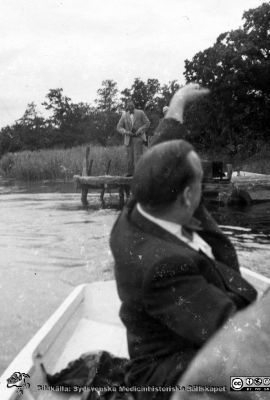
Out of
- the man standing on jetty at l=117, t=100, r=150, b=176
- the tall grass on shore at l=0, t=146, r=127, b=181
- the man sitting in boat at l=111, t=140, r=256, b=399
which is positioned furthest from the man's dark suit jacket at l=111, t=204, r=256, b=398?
the tall grass on shore at l=0, t=146, r=127, b=181

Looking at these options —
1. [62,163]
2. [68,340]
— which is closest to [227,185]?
[68,340]

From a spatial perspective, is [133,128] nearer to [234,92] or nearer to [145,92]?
[234,92]

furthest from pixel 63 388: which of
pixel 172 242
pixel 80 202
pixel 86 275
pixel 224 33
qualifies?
pixel 224 33

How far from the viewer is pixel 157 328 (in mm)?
1469

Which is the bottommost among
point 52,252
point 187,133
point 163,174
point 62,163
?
point 52,252

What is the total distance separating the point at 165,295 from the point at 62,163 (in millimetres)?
21126

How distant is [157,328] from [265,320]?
361 millimetres

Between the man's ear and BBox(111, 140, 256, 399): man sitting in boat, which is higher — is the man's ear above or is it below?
above

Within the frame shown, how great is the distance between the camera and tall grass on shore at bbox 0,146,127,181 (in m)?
18.1

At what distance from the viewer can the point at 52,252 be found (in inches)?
322

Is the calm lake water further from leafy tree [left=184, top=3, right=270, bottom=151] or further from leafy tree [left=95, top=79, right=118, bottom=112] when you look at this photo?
leafy tree [left=95, top=79, right=118, bottom=112]

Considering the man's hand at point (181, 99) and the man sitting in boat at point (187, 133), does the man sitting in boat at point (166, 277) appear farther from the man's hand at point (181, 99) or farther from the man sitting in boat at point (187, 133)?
the man's hand at point (181, 99)

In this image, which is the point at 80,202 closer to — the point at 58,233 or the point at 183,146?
the point at 58,233

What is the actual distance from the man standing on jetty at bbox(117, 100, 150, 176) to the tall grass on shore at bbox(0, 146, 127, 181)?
246 inches
